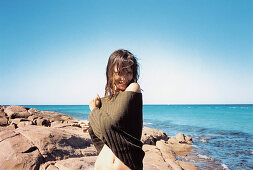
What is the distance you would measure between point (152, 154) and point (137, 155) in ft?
18.3

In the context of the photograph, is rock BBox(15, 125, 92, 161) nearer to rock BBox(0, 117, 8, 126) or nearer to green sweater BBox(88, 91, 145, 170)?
green sweater BBox(88, 91, 145, 170)

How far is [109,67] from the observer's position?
199 centimetres

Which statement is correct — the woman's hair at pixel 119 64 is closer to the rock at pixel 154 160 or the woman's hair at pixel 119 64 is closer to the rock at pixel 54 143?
the rock at pixel 54 143

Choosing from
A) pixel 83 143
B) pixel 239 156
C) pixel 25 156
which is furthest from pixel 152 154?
pixel 239 156

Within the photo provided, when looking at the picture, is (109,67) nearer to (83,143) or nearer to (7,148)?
(7,148)

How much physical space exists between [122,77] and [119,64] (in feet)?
0.47

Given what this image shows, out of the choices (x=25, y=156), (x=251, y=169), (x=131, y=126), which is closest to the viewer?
(x=131, y=126)

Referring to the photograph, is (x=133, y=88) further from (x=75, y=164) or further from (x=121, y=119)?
(x=75, y=164)

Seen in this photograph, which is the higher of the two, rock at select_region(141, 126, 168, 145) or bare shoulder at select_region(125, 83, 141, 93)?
bare shoulder at select_region(125, 83, 141, 93)

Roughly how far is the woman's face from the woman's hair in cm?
3

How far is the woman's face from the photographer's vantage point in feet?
6.34

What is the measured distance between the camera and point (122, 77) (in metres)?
1.94

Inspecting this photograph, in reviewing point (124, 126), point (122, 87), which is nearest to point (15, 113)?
point (122, 87)

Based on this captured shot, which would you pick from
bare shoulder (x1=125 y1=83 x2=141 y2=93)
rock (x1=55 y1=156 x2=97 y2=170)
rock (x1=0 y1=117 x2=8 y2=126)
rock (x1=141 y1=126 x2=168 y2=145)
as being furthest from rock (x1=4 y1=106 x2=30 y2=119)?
bare shoulder (x1=125 y1=83 x2=141 y2=93)
